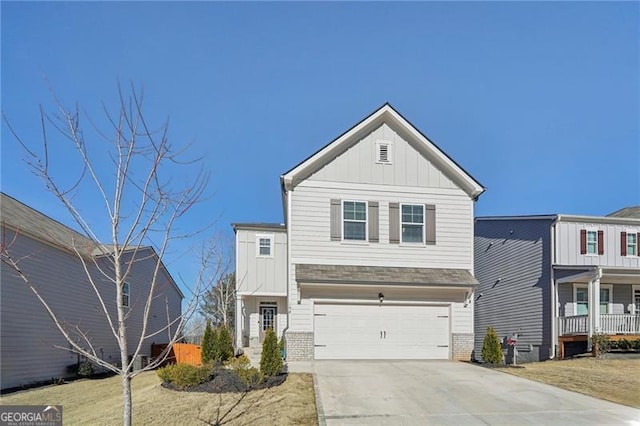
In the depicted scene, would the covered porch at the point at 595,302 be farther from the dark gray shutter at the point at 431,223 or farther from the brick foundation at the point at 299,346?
the brick foundation at the point at 299,346

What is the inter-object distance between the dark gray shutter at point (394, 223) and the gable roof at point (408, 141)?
224 centimetres

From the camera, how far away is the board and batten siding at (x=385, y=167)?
17.0 meters

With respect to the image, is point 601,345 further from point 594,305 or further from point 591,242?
point 591,242

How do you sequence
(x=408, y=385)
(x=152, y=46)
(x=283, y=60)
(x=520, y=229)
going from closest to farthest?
(x=152, y=46) < (x=408, y=385) < (x=283, y=60) < (x=520, y=229)

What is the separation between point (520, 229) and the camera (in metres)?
22.2

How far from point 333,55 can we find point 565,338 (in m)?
14.4

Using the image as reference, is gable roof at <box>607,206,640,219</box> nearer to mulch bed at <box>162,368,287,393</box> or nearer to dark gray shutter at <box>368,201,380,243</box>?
dark gray shutter at <box>368,201,380,243</box>

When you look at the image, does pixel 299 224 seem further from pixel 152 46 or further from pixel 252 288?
pixel 152 46

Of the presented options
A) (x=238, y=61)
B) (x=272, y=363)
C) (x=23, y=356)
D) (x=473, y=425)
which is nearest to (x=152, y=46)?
(x=238, y=61)

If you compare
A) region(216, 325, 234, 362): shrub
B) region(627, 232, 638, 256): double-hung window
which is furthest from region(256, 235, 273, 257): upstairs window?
region(627, 232, 638, 256): double-hung window

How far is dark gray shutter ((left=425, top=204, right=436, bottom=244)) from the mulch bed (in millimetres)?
7844

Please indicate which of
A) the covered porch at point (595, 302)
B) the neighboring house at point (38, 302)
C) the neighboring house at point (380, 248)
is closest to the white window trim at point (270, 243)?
the neighboring house at point (380, 248)

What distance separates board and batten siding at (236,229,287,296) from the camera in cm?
1928

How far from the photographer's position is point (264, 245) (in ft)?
63.8
